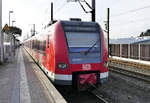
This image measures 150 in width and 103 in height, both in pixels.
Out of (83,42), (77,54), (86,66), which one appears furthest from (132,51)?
(77,54)

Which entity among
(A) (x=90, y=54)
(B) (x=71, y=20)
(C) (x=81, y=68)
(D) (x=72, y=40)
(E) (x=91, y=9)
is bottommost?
(C) (x=81, y=68)

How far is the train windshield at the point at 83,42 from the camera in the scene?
6871 mm

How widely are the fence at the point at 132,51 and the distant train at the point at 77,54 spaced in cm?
1406

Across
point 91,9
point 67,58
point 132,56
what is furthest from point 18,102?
point 132,56

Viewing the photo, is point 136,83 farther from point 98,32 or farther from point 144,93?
point 98,32

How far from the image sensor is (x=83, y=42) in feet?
23.1

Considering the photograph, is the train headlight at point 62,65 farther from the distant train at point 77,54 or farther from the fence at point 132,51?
the fence at point 132,51

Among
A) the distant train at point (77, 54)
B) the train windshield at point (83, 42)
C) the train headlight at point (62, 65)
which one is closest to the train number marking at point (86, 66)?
the distant train at point (77, 54)

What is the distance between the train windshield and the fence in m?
14.1

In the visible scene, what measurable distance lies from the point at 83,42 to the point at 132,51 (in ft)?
55.3

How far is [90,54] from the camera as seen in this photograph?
6.98 metres

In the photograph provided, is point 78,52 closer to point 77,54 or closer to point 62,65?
point 77,54

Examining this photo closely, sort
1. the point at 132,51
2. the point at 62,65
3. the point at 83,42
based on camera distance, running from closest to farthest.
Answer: the point at 62,65 < the point at 83,42 < the point at 132,51

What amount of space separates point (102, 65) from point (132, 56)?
16.6 meters
